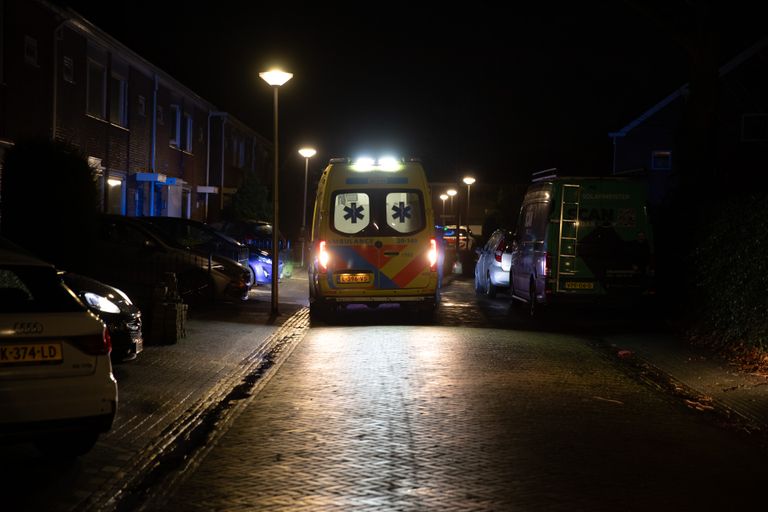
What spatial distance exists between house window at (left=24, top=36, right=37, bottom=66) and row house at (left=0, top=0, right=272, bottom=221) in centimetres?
2

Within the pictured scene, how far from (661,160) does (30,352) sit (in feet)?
142

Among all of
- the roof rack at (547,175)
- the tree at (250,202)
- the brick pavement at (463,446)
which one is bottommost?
the brick pavement at (463,446)

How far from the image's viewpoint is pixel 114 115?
27.0 m

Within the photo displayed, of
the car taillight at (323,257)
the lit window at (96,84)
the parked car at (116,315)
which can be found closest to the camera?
the parked car at (116,315)

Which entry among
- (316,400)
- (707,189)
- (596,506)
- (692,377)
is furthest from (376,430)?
(707,189)

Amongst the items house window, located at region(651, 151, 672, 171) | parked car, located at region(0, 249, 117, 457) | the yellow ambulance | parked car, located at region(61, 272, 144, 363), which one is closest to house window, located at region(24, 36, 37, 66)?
the yellow ambulance

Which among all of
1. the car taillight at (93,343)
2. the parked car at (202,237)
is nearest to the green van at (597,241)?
the parked car at (202,237)

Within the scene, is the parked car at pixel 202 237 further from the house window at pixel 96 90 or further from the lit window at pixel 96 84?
the house window at pixel 96 90

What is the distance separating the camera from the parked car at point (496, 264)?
2136 centimetres

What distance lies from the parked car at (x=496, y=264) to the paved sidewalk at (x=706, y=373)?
20.3 ft

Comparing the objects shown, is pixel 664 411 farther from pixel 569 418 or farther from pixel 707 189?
pixel 707 189

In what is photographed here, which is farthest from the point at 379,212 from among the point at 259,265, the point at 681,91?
the point at 681,91

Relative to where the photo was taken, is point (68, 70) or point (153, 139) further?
point (153, 139)

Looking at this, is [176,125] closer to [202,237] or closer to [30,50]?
[30,50]
